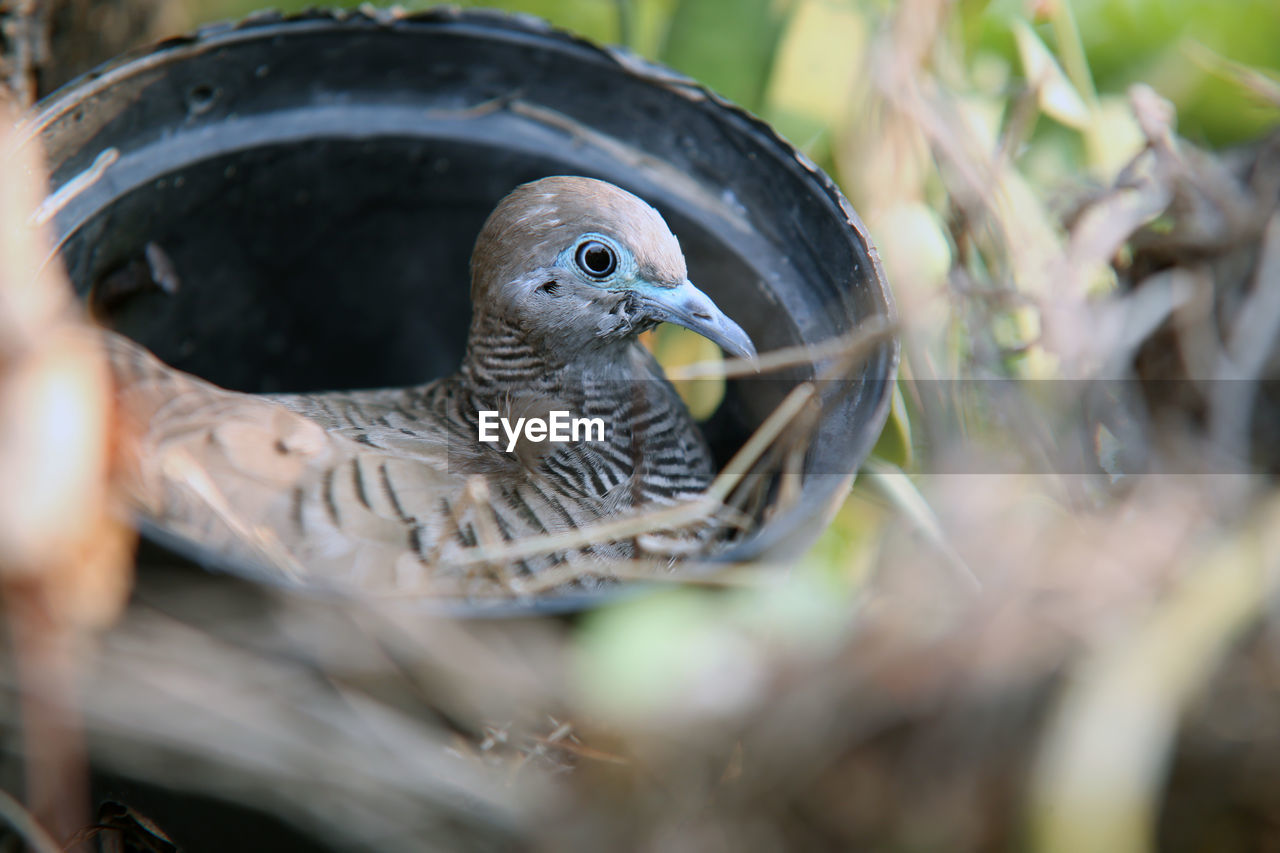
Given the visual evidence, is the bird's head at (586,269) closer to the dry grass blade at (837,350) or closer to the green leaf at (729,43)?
the dry grass blade at (837,350)

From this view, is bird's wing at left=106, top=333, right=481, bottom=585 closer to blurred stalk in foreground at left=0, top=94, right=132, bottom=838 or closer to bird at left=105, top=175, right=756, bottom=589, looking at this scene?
bird at left=105, top=175, right=756, bottom=589

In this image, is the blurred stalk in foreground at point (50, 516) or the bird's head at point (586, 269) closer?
the blurred stalk in foreground at point (50, 516)

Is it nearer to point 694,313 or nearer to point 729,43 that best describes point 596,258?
point 694,313

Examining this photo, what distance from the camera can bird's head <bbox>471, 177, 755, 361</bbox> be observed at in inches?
52.4

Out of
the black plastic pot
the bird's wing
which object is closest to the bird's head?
the black plastic pot

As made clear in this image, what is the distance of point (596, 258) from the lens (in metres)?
1.36

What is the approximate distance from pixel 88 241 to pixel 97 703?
77 centimetres

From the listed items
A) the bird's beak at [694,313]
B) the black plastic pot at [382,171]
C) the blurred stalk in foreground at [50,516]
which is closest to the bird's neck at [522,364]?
the bird's beak at [694,313]

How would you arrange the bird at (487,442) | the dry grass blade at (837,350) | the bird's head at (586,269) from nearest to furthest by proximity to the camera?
the dry grass blade at (837,350) < the bird at (487,442) < the bird's head at (586,269)

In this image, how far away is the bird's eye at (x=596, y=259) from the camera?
4.41 ft

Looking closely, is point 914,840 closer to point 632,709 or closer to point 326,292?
point 632,709

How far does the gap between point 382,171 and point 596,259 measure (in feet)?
1.62

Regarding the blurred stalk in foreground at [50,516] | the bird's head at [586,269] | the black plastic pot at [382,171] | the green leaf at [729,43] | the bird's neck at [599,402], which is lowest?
the blurred stalk in foreground at [50,516]

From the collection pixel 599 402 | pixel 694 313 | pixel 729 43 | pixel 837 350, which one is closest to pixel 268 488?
pixel 599 402
